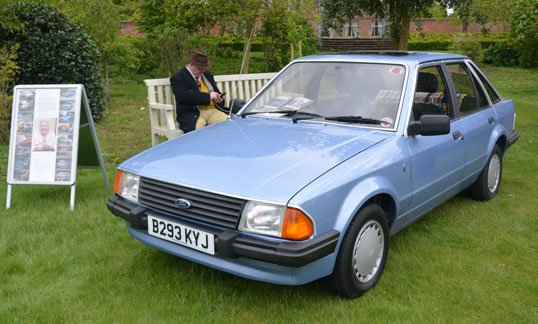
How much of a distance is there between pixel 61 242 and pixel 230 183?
2.21 m

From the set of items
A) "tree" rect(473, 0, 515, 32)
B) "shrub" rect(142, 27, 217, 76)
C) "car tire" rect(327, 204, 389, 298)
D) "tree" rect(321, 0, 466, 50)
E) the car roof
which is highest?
"tree" rect(473, 0, 515, 32)

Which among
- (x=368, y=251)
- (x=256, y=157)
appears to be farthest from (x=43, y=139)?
(x=368, y=251)

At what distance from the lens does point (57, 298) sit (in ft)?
11.4

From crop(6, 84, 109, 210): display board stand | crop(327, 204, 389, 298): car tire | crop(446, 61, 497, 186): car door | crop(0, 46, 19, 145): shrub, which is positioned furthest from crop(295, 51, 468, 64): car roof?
crop(0, 46, 19, 145): shrub

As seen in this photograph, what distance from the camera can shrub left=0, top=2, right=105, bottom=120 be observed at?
31.5ft

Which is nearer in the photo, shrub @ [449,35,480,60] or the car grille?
the car grille

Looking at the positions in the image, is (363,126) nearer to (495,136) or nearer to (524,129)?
(495,136)

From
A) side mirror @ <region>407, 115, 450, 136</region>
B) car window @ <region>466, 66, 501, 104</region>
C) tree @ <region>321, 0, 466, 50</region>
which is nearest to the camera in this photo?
side mirror @ <region>407, 115, 450, 136</region>

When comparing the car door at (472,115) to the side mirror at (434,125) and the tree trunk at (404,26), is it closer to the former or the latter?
the side mirror at (434,125)

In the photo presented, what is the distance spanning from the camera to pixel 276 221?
291cm

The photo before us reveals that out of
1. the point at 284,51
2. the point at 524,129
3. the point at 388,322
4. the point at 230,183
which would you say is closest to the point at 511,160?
the point at 524,129

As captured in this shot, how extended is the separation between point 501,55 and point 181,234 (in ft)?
97.7

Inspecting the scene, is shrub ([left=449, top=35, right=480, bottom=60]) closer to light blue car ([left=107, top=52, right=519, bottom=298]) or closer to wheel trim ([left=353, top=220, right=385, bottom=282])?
light blue car ([left=107, top=52, right=519, bottom=298])

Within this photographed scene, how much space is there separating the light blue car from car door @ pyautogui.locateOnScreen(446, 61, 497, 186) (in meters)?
0.02
